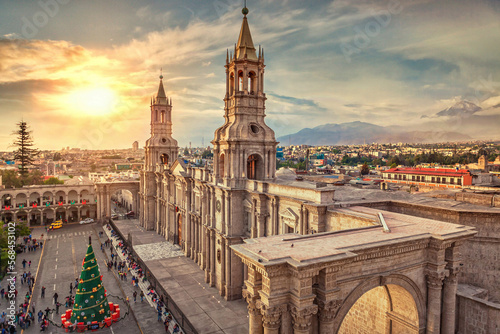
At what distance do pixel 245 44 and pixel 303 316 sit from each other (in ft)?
78.5

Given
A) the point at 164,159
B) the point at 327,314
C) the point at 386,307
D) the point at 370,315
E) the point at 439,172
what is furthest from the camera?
the point at 439,172

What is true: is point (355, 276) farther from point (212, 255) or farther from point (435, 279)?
point (212, 255)

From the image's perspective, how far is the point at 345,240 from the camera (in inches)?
544

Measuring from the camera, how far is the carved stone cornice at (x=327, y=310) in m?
11.8

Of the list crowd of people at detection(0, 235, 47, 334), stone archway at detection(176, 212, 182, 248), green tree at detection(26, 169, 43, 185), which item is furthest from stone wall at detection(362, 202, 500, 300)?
green tree at detection(26, 169, 43, 185)

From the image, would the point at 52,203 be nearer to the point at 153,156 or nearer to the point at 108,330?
the point at 153,156

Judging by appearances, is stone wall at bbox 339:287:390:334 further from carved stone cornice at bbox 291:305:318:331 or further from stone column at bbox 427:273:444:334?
carved stone cornice at bbox 291:305:318:331

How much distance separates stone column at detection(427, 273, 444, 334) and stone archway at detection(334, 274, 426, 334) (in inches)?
11.0

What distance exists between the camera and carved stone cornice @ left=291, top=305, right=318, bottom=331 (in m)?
11.4

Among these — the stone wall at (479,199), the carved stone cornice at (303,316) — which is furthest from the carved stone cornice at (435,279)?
the stone wall at (479,199)

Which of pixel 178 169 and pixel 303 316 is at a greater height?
pixel 178 169

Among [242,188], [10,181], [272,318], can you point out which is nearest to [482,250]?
[272,318]

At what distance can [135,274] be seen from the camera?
35406 mm

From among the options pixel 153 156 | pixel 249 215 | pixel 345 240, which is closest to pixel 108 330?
pixel 249 215
